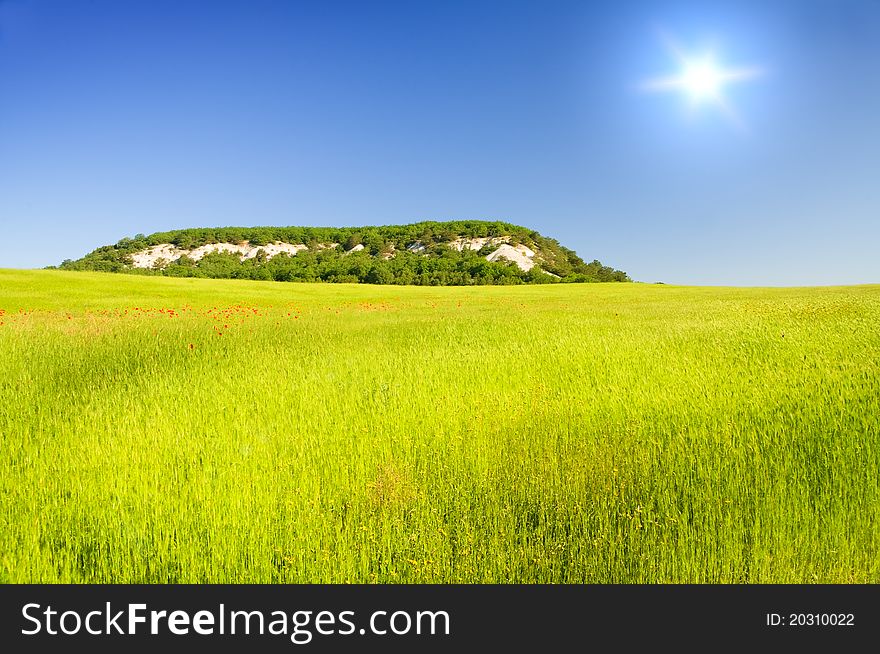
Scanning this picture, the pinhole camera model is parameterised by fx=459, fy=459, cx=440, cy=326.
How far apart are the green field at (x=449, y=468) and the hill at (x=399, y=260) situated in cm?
9225

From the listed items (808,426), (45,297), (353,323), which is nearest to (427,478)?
(808,426)

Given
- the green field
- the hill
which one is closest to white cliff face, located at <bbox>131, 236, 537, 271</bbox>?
the hill

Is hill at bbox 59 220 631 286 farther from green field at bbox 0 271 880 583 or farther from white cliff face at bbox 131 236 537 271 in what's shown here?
green field at bbox 0 271 880 583

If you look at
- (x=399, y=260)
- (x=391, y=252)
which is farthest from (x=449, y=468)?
(x=391, y=252)

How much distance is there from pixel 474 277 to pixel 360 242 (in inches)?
3714

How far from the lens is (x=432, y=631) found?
271 cm

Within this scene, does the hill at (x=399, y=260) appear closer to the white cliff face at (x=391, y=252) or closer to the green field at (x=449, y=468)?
the white cliff face at (x=391, y=252)

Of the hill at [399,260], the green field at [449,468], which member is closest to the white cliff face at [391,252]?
the hill at [399,260]

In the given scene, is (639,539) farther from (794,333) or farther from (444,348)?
(794,333)

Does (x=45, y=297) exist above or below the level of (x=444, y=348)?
above

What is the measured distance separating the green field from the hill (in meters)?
92.3

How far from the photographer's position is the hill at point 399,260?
106 metres

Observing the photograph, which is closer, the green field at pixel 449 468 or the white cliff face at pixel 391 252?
the green field at pixel 449 468

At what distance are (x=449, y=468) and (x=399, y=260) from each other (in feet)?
406
